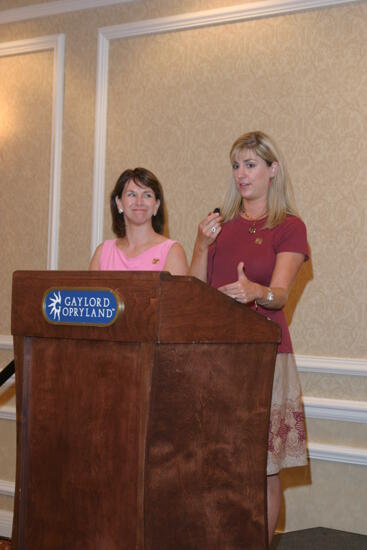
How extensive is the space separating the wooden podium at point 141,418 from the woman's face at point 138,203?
1.21m

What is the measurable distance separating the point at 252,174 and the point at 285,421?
863mm

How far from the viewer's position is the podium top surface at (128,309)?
1.49 metres

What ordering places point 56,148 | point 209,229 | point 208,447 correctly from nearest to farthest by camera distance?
point 208,447, point 209,229, point 56,148

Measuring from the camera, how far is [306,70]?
328 cm

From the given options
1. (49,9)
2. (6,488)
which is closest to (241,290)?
(6,488)

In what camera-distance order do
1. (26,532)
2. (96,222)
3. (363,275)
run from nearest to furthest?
(26,532)
(363,275)
(96,222)

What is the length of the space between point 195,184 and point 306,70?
0.77 m

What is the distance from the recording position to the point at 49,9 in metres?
4.05

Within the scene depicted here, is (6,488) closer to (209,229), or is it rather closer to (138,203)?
(138,203)

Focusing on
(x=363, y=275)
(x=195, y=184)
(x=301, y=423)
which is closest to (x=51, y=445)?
(x=301, y=423)

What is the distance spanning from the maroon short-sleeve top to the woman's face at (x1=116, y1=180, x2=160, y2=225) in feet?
1.64

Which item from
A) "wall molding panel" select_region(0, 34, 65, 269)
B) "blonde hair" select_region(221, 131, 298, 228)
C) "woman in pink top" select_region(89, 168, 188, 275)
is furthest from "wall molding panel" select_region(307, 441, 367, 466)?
"wall molding panel" select_region(0, 34, 65, 269)

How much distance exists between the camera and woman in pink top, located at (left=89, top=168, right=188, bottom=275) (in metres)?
2.79

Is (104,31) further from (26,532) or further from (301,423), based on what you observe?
(26,532)
